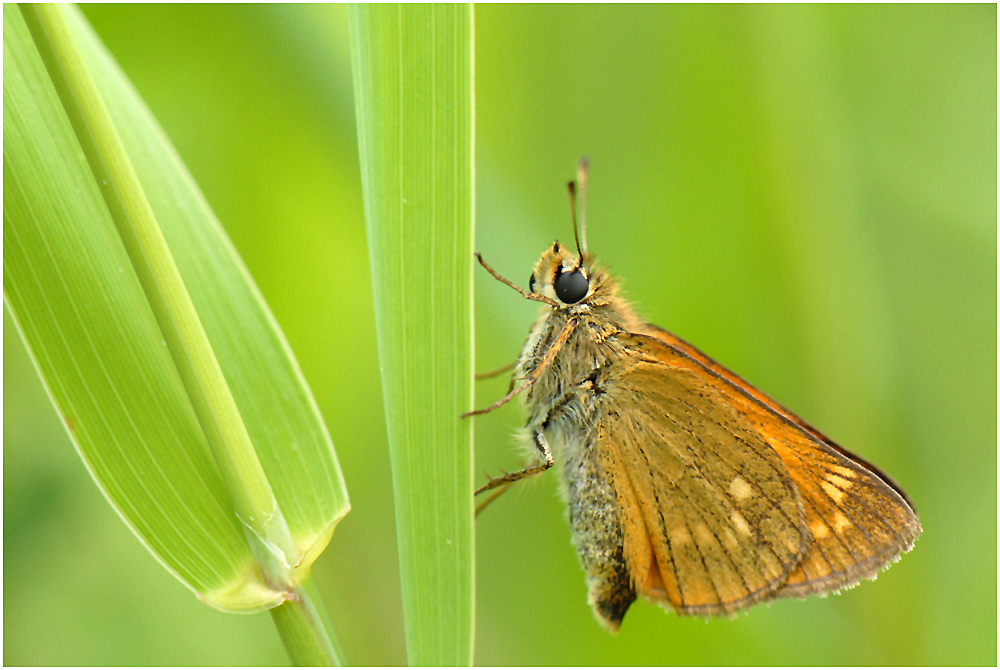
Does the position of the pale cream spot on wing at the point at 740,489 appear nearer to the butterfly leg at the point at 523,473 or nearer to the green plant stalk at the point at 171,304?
the butterfly leg at the point at 523,473

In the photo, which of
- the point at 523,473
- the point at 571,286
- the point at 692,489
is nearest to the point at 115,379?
the point at 523,473

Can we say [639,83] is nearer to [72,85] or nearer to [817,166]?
[817,166]

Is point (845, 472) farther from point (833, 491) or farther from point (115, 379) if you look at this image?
point (115, 379)

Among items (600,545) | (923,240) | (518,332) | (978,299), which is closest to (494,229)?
(518,332)

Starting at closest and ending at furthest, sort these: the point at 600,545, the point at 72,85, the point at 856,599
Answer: the point at 72,85 → the point at 600,545 → the point at 856,599

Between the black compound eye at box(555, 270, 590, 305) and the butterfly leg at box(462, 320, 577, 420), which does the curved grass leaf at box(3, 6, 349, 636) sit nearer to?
the butterfly leg at box(462, 320, 577, 420)

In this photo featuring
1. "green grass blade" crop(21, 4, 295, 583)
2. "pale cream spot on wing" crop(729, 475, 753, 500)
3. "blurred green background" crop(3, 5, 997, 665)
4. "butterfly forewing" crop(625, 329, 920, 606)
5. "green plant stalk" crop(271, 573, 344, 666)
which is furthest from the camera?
"blurred green background" crop(3, 5, 997, 665)

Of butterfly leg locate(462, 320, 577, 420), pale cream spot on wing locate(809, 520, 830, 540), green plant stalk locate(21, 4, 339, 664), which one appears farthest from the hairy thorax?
green plant stalk locate(21, 4, 339, 664)
